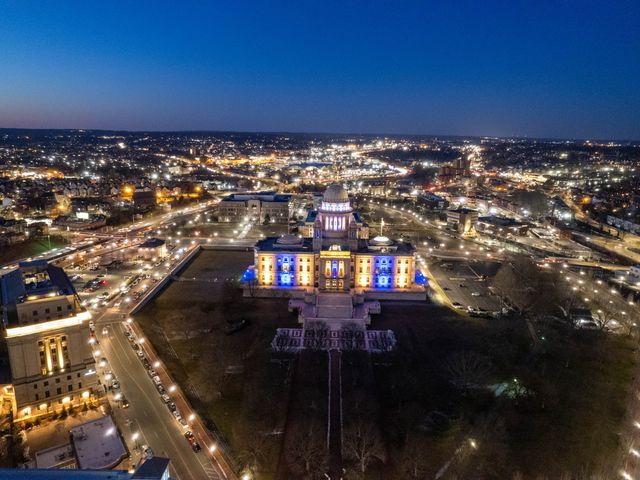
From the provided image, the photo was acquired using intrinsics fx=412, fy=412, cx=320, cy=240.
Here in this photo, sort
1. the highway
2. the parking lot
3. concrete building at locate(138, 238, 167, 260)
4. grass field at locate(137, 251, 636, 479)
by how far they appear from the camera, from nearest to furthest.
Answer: the highway
grass field at locate(137, 251, 636, 479)
the parking lot
concrete building at locate(138, 238, 167, 260)

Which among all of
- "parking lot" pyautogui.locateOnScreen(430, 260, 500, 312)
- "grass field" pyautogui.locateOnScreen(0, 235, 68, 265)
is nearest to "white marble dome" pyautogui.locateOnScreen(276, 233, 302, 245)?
"parking lot" pyautogui.locateOnScreen(430, 260, 500, 312)

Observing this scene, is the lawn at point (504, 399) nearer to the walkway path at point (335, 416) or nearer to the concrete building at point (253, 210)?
the walkway path at point (335, 416)

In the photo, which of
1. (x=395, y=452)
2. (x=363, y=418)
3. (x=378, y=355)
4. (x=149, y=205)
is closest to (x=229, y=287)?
(x=378, y=355)

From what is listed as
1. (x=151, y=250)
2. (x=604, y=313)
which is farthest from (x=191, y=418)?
(x=604, y=313)

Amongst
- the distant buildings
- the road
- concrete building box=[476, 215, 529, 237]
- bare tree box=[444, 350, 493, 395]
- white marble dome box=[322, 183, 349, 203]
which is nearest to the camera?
the road

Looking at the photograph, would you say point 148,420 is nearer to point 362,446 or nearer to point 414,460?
point 362,446

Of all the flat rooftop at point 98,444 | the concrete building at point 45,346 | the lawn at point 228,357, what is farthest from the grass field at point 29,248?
the flat rooftop at point 98,444

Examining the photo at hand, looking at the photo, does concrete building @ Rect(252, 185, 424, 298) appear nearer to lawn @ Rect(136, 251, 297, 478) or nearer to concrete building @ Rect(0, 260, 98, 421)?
lawn @ Rect(136, 251, 297, 478)
